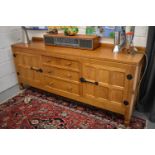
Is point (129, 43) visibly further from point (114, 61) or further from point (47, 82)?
point (47, 82)

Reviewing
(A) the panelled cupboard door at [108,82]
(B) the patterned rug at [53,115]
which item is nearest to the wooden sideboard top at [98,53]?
(A) the panelled cupboard door at [108,82]

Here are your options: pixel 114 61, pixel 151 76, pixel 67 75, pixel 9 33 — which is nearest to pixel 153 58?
pixel 151 76

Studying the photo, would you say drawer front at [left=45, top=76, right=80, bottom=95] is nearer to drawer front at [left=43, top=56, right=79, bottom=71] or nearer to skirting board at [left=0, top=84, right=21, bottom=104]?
drawer front at [left=43, top=56, right=79, bottom=71]

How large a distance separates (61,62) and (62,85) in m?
0.31

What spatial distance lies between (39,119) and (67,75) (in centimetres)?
61

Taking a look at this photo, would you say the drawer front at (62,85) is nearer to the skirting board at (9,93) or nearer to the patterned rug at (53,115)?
the patterned rug at (53,115)

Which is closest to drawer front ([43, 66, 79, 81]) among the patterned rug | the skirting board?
the patterned rug

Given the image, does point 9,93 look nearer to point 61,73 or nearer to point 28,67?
point 28,67

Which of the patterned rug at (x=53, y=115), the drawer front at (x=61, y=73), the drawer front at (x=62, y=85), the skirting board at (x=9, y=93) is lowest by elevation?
the patterned rug at (x=53, y=115)

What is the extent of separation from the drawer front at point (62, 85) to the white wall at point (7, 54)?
775mm

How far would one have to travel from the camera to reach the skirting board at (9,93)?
2.37 m

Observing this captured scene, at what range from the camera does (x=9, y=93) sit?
8.19ft

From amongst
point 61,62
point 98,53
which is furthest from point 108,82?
point 61,62

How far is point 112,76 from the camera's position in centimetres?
164
